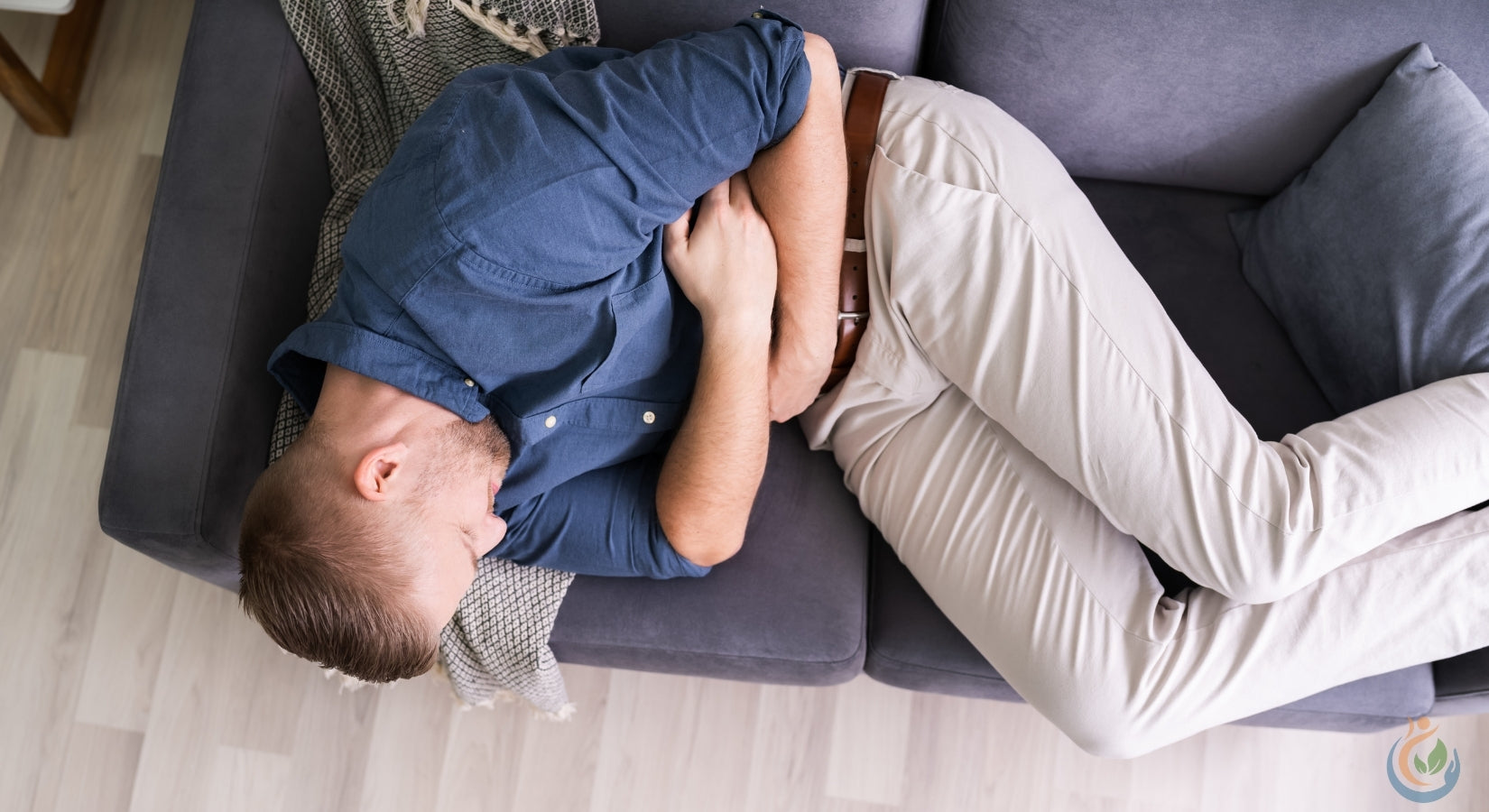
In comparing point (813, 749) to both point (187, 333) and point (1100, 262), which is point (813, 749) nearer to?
point (1100, 262)

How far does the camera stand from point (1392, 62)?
122 centimetres

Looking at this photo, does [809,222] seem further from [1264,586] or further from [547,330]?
[1264,586]

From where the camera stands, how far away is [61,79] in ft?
5.91

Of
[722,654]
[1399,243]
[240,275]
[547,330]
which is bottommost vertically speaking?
[722,654]

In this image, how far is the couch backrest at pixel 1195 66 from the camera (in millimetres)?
1190

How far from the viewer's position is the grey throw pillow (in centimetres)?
115

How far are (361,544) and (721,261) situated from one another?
1.70 ft

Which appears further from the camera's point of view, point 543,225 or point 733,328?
point 733,328
